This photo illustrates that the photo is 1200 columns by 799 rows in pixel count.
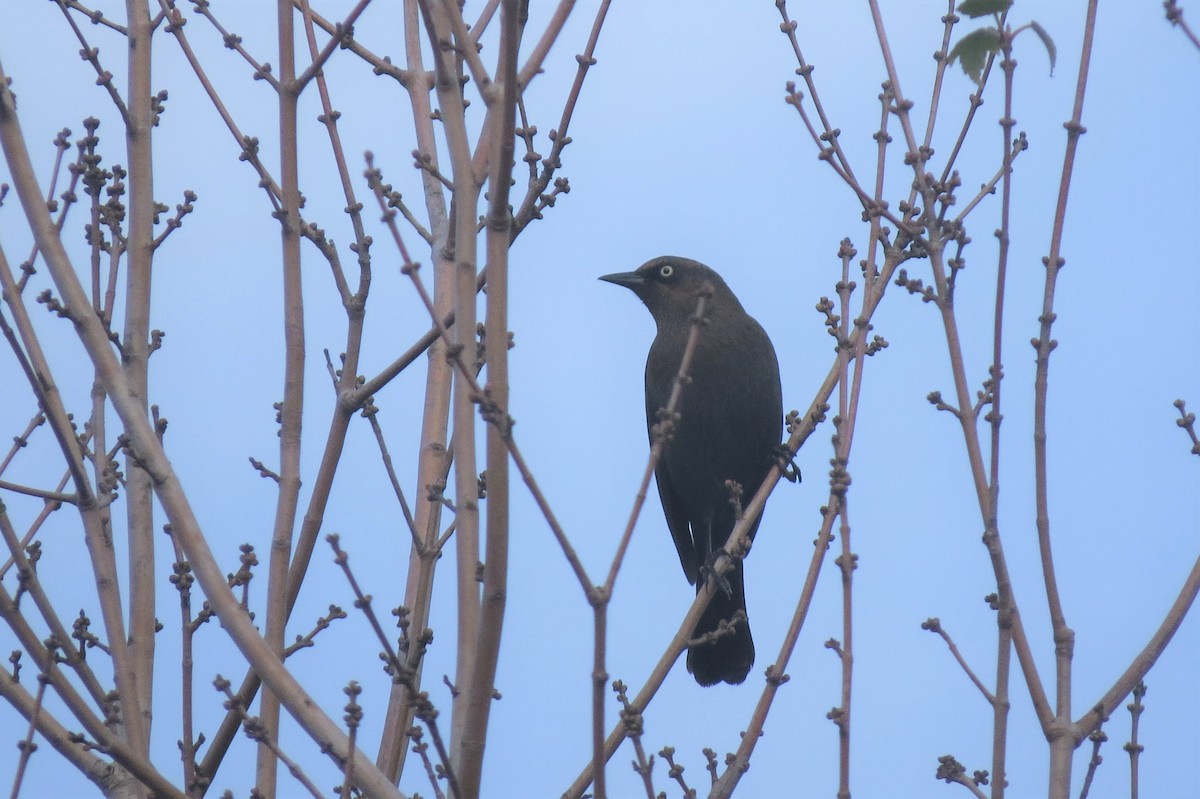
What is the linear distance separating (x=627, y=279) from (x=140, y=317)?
12.7ft

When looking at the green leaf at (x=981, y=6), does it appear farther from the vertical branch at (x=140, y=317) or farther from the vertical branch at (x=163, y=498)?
the vertical branch at (x=140, y=317)

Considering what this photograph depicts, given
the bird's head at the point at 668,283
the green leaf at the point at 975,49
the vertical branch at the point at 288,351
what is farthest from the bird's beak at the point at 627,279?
the green leaf at the point at 975,49

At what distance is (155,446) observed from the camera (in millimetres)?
2885

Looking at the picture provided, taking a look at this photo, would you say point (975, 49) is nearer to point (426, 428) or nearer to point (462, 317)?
point (462, 317)

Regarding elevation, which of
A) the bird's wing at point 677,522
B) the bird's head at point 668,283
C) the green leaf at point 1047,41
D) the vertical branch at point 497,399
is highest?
the bird's head at point 668,283

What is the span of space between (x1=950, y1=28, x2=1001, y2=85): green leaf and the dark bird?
11.3 ft

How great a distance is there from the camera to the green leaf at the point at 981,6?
9.36 feet

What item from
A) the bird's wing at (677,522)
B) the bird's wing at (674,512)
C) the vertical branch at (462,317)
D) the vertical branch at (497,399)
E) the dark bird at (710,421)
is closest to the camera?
the vertical branch at (497,399)

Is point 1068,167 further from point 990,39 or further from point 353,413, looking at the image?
point 353,413

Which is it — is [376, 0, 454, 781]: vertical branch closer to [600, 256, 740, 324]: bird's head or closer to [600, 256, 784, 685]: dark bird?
[600, 256, 784, 685]: dark bird

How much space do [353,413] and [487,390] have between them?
1372 millimetres

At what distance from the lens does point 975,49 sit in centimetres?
298

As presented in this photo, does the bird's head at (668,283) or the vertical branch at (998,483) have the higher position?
the bird's head at (668,283)

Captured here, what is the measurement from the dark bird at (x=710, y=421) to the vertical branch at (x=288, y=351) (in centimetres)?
287
